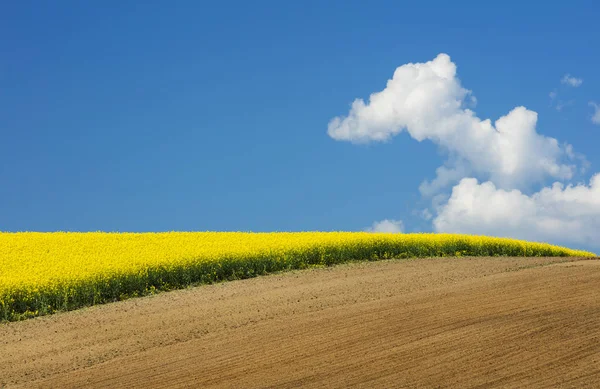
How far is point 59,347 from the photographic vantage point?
15656 millimetres

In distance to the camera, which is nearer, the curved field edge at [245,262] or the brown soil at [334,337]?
the brown soil at [334,337]

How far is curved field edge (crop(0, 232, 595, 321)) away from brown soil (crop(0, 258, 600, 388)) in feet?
4.04

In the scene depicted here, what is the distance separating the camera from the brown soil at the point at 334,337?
1178cm

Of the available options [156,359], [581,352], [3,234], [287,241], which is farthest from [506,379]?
[3,234]

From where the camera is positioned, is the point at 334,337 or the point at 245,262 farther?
the point at 245,262

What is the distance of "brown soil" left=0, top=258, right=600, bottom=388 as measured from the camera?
1178 cm

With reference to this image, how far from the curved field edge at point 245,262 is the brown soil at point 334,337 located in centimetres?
123

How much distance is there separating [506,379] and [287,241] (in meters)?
16.2

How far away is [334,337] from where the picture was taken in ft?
45.8

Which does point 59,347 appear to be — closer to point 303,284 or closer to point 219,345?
point 219,345

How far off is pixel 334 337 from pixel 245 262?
10568mm

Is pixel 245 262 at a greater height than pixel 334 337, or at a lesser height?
greater

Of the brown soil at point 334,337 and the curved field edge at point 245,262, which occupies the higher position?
the curved field edge at point 245,262

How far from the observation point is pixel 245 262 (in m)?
24.2
